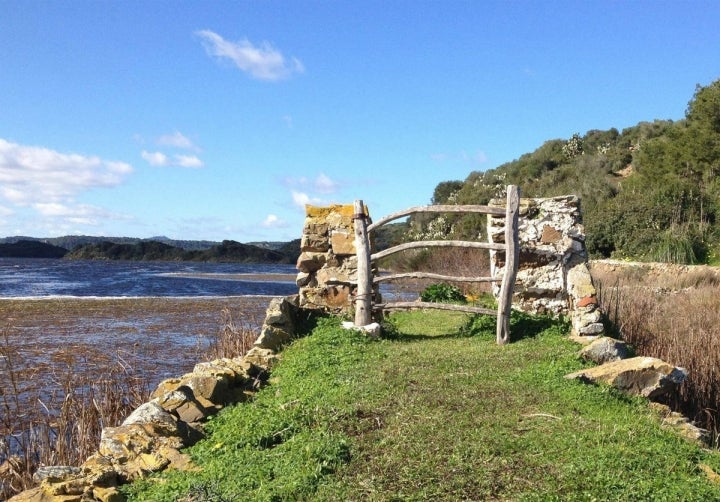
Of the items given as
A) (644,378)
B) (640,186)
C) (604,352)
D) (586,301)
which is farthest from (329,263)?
(640,186)

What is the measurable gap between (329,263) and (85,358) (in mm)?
4389

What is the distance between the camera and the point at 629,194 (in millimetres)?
28797

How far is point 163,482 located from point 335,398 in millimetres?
2044

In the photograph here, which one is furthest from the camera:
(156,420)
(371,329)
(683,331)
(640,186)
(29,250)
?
(29,250)

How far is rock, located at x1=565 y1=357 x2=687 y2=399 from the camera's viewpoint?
7.08 m

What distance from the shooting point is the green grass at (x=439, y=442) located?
466 cm

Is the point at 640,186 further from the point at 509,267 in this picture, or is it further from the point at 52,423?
the point at 52,423

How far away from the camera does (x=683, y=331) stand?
10.5 meters

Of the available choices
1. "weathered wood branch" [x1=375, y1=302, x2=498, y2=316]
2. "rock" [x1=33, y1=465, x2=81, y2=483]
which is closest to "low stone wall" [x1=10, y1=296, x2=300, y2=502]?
"rock" [x1=33, y1=465, x2=81, y2=483]

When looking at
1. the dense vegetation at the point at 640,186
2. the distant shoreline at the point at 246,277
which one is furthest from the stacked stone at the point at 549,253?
the distant shoreline at the point at 246,277

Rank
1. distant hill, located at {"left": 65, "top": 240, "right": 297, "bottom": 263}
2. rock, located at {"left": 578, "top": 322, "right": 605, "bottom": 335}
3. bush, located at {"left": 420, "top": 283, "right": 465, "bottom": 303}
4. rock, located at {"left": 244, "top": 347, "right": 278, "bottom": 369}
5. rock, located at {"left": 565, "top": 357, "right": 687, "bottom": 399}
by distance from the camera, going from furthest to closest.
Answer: distant hill, located at {"left": 65, "top": 240, "right": 297, "bottom": 263}, bush, located at {"left": 420, "top": 283, "right": 465, "bottom": 303}, rock, located at {"left": 578, "top": 322, "right": 605, "bottom": 335}, rock, located at {"left": 244, "top": 347, "right": 278, "bottom": 369}, rock, located at {"left": 565, "top": 357, "right": 687, "bottom": 399}

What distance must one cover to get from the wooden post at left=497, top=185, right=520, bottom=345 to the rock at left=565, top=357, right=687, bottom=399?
2.55 m

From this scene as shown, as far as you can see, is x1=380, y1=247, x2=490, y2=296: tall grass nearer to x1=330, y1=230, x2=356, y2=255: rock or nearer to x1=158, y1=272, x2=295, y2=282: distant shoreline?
x1=330, y1=230, x2=356, y2=255: rock

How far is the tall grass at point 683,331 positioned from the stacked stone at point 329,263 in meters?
4.43
